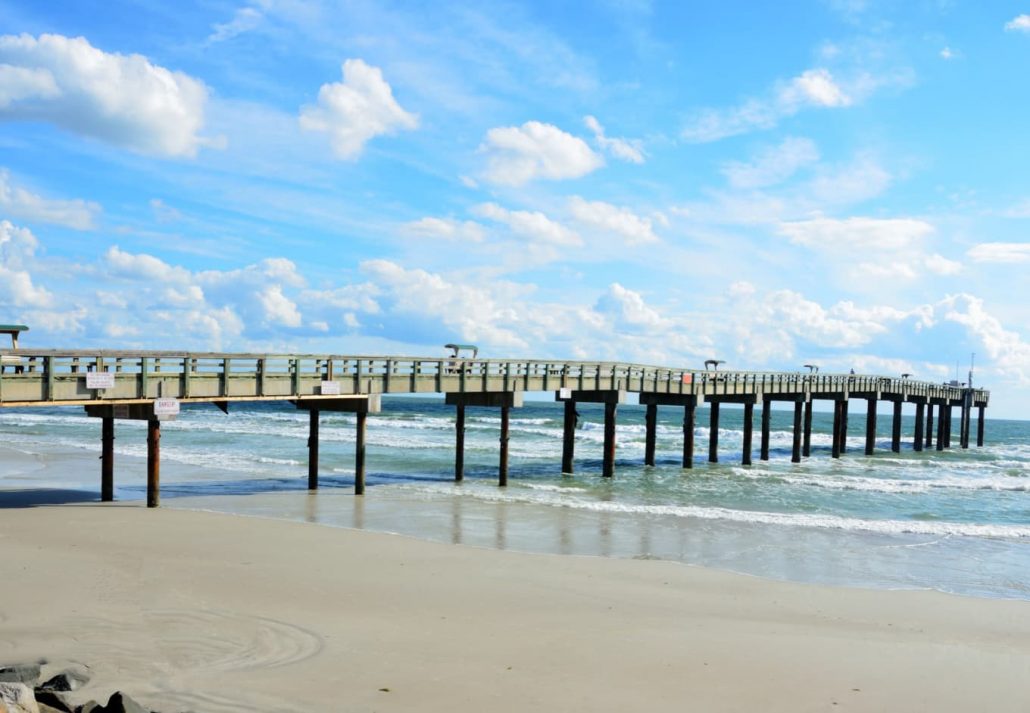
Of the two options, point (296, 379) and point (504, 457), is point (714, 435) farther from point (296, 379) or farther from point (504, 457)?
point (296, 379)

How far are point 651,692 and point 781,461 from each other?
38.9 m

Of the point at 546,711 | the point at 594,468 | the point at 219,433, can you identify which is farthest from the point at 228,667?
the point at 219,433

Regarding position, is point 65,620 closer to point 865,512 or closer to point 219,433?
point 865,512

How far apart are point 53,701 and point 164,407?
13038 millimetres

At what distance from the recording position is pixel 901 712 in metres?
8.16

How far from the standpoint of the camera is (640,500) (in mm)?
25594

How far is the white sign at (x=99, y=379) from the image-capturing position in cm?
1744

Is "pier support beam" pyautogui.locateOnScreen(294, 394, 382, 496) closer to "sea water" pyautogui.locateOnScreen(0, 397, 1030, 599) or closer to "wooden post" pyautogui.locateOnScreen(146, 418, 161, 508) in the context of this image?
"sea water" pyautogui.locateOnScreen(0, 397, 1030, 599)

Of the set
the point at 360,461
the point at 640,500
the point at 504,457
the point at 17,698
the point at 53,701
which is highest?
the point at 17,698

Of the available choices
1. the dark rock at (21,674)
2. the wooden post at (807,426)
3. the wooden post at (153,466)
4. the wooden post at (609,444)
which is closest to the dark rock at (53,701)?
the dark rock at (21,674)

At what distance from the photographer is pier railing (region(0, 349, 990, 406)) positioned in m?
16.8

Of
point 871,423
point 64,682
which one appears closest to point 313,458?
point 64,682

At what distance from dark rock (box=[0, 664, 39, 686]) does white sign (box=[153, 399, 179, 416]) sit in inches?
476

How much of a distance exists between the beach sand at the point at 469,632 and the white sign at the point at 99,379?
3.26m
